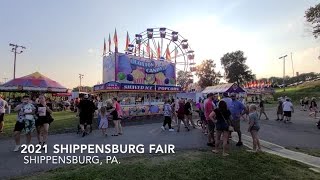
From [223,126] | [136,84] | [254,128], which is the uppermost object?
[136,84]

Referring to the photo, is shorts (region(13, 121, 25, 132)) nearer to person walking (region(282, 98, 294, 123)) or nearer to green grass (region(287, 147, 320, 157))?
green grass (region(287, 147, 320, 157))

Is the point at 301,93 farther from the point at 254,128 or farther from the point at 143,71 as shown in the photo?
the point at 254,128

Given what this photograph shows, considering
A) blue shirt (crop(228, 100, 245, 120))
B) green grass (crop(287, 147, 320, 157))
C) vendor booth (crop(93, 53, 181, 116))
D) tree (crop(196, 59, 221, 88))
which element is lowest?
green grass (crop(287, 147, 320, 157))

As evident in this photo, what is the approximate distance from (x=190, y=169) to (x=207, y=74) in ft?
288

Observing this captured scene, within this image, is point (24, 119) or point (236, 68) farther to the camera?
point (236, 68)

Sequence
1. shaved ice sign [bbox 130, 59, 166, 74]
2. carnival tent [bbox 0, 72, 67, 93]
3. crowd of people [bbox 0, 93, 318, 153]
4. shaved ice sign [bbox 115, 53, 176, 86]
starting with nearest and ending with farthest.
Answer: crowd of people [bbox 0, 93, 318, 153] → shaved ice sign [bbox 115, 53, 176, 86] → shaved ice sign [bbox 130, 59, 166, 74] → carnival tent [bbox 0, 72, 67, 93]

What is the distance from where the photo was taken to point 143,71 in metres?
26.5

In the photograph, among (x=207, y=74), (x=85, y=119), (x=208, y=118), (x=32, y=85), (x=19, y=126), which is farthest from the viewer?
(x=207, y=74)

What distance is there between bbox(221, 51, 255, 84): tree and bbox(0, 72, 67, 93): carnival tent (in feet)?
241

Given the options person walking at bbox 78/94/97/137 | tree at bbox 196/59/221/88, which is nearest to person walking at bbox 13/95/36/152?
person walking at bbox 78/94/97/137

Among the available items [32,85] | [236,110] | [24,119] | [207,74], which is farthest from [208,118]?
[207,74]

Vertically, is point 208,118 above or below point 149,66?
below

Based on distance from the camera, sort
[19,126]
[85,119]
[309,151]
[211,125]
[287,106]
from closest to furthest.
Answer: [19,126] → [309,151] → [211,125] → [85,119] → [287,106]

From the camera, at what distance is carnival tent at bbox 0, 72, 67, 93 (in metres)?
33.4
